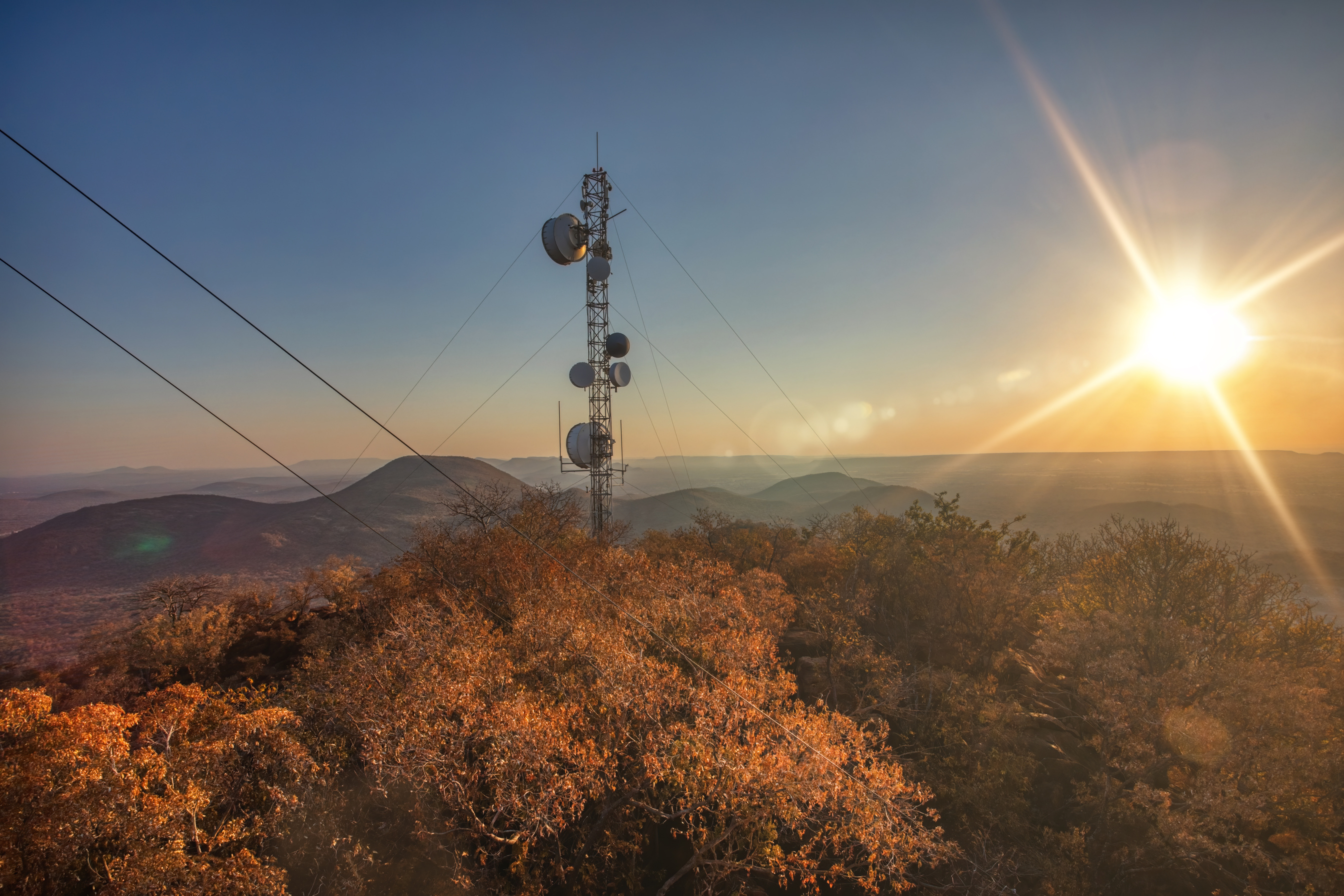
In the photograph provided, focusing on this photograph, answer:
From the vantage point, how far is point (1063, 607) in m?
29.9

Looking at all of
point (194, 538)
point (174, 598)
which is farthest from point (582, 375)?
point (194, 538)

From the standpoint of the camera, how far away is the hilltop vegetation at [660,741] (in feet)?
36.7

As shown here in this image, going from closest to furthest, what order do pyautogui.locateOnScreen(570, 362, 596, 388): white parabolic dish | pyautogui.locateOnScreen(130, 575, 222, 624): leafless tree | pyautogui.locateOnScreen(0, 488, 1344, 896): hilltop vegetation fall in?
pyautogui.locateOnScreen(0, 488, 1344, 896): hilltop vegetation
pyautogui.locateOnScreen(130, 575, 222, 624): leafless tree
pyautogui.locateOnScreen(570, 362, 596, 388): white parabolic dish

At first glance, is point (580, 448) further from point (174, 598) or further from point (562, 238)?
point (174, 598)

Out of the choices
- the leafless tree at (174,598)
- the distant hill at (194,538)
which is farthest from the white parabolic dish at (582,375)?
the distant hill at (194,538)

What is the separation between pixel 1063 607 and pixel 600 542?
2966cm

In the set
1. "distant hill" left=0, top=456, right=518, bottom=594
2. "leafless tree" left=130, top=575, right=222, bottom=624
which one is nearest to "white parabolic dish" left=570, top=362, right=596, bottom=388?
"leafless tree" left=130, top=575, right=222, bottom=624

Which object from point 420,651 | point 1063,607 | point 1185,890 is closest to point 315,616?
point 420,651

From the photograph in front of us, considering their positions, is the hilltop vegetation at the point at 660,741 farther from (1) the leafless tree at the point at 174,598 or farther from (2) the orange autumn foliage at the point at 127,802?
(1) the leafless tree at the point at 174,598

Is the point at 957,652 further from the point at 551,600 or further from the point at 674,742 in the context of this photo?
the point at 551,600

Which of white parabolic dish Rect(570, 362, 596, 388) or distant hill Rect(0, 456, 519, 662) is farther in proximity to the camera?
distant hill Rect(0, 456, 519, 662)

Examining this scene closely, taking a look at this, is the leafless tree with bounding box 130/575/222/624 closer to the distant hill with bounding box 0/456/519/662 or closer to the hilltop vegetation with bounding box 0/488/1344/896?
the hilltop vegetation with bounding box 0/488/1344/896

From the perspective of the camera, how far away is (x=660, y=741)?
45.8ft

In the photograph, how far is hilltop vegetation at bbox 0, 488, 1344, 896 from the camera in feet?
36.7
